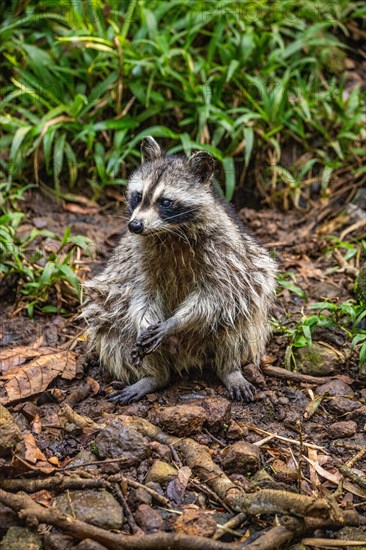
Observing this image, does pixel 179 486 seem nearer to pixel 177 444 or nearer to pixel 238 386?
pixel 177 444

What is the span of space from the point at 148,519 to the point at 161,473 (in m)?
0.42

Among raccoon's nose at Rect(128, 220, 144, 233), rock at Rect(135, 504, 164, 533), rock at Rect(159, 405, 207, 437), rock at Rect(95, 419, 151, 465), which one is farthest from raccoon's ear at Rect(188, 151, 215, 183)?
rock at Rect(135, 504, 164, 533)

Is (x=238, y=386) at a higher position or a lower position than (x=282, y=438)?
higher

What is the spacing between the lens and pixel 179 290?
5199 millimetres

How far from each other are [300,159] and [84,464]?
15.7 feet

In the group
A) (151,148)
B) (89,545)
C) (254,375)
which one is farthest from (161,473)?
(151,148)

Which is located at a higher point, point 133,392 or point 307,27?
point 307,27

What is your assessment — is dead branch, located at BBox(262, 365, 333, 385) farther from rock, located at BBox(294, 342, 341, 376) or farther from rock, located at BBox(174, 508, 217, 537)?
rock, located at BBox(174, 508, 217, 537)

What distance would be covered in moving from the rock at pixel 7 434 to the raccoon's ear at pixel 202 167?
7.45 ft

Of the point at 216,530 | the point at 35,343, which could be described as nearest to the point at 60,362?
the point at 35,343

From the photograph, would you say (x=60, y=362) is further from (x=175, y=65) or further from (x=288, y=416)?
(x=175, y=65)

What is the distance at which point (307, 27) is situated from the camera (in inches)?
316

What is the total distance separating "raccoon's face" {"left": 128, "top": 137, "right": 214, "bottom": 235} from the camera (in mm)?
4750

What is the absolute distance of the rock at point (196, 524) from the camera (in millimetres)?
Answer: 3459
